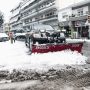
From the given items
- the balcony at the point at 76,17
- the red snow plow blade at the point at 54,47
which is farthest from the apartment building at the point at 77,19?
the red snow plow blade at the point at 54,47

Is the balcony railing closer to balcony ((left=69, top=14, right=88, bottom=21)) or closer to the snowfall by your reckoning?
balcony ((left=69, top=14, right=88, bottom=21))

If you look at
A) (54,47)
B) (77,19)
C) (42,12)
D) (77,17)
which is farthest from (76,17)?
(54,47)

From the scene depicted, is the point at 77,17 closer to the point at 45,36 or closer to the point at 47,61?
the point at 45,36

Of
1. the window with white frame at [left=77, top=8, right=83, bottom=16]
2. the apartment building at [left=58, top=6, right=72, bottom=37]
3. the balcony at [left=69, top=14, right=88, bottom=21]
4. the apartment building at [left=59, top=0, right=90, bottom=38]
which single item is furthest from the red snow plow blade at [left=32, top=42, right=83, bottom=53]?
the apartment building at [left=58, top=6, right=72, bottom=37]

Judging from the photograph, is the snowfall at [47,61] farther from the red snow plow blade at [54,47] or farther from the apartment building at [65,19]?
the apartment building at [65,19]

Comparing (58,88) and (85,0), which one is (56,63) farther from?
(85,0)

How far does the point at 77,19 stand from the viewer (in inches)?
1773

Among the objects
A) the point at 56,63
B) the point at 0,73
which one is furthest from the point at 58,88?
the point at 56,63

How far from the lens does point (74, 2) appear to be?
151ft

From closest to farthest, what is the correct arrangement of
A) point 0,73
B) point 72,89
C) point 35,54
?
point 72,89 < point 0,73 < point 35,54

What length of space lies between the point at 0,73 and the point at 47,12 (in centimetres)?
5656

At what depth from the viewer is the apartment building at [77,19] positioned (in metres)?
42.4

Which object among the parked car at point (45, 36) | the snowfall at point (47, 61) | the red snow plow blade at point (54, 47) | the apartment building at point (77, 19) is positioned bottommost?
the snowfall at point (47, 61)

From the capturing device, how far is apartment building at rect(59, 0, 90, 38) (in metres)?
42.4
